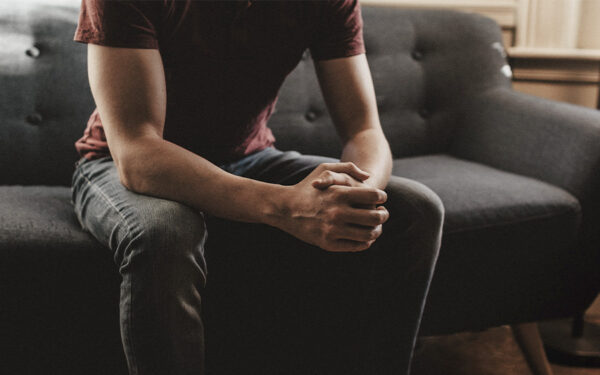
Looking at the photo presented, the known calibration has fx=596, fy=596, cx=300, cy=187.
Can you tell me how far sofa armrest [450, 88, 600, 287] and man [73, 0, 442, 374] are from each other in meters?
0.50

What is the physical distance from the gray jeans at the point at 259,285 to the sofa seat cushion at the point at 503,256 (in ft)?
0.69

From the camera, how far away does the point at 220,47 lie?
1121 mm

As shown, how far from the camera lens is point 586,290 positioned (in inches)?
55.2

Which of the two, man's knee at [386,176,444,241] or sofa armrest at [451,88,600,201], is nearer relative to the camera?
man's knee at [386,176,444,241]

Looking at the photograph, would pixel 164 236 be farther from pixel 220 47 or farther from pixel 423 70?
pixel 423 70

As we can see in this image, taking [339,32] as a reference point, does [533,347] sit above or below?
below

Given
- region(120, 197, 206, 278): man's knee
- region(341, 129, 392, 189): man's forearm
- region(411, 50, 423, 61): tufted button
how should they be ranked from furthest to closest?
region(411, 50, 423, 61): tufted button
region(341, 129, 392, 189): man's forearm
region(120, 197, 206, 278): man's knee

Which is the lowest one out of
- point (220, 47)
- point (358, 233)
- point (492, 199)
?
point (492, 199)

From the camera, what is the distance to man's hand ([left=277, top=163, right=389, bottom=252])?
92 cm

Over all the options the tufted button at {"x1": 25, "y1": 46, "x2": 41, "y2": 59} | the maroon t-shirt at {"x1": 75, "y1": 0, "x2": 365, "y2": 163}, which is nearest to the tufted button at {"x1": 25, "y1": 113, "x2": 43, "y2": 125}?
the tufted button at {"x1": 25, "y1": 46, "x2": 41, "y2": 59}

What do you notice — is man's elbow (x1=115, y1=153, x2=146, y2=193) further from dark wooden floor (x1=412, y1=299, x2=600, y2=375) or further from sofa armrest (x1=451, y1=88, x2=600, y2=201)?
sofa armrest (x1=451, y1=88, x2=600, y2=201)

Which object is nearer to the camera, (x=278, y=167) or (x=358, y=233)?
(x=358, y=233)

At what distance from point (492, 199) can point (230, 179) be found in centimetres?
62

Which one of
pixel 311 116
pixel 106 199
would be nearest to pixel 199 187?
pixel 106 199
